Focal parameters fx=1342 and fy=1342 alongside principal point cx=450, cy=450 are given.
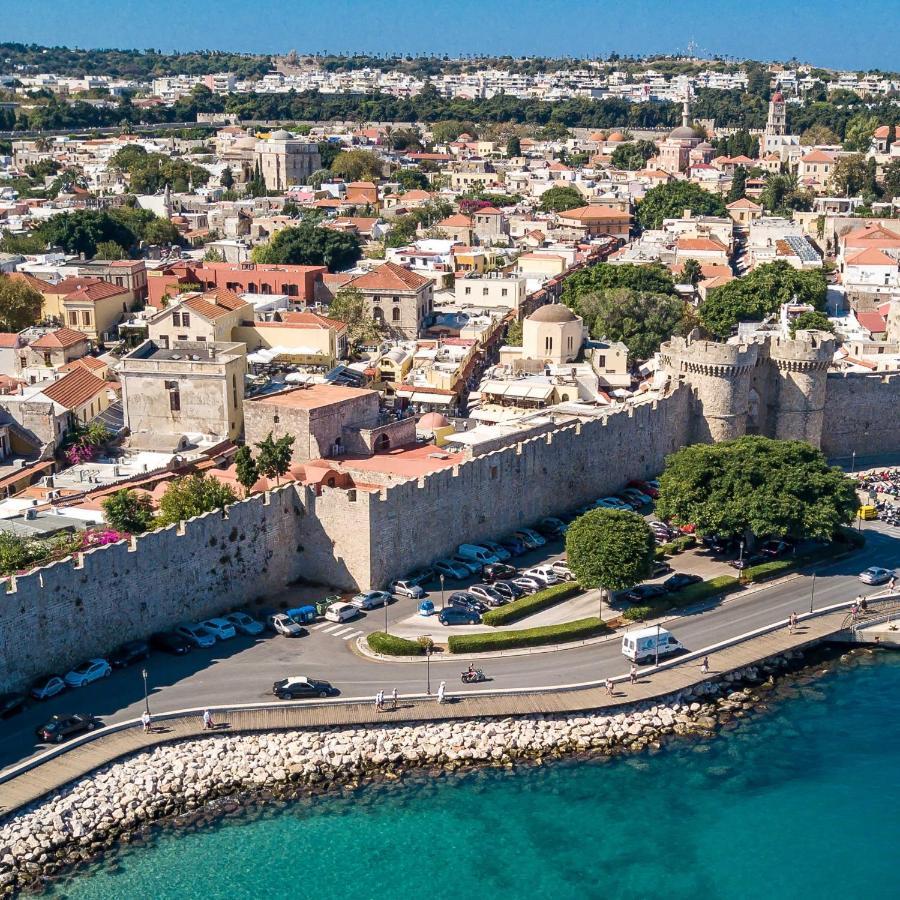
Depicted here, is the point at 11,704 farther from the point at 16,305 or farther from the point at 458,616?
the point at 16,305

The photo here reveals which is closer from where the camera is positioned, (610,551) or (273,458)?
(610,551)

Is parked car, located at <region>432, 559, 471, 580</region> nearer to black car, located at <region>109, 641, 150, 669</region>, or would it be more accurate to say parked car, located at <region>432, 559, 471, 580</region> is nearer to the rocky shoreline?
the rocky shoreline

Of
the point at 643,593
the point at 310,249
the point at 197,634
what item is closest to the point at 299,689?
the point at 197,634

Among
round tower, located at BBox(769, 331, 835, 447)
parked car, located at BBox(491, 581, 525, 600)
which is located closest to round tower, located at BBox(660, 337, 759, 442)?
round tower, located at BBox(769, 331, 835, 447)

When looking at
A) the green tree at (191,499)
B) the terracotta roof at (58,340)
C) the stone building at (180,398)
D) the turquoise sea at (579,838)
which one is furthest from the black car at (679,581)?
the terracotta roof at (58,340)

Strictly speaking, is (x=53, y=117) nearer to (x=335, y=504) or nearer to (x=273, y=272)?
(x=273, y=272)

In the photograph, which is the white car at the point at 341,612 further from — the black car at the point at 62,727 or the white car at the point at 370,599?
the black car at the point at 62,727
